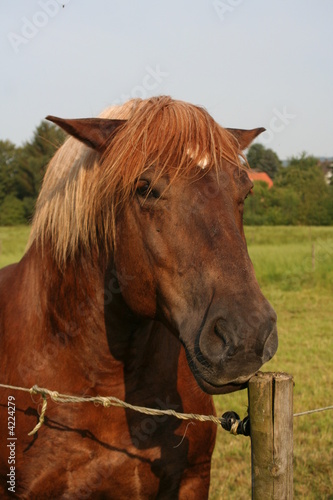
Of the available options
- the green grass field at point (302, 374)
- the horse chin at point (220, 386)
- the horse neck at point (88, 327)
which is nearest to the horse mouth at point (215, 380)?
the horse chin at point (220, 386)

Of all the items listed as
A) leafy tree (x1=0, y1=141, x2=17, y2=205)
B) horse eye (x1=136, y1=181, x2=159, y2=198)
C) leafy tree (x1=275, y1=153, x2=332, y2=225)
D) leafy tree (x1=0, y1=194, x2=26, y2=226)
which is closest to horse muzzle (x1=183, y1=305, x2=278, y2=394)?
horse eye (x1=136, y1=181, x2=159, y2=198)

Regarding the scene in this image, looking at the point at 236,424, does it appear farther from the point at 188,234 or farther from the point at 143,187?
the point at 143,187

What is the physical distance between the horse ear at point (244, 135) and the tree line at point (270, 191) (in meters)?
27.2

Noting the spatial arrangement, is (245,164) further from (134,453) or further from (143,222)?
(134,453)

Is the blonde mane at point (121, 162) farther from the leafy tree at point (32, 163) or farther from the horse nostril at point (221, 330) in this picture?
the leafy tree at point (32, 163)

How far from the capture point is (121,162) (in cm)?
201

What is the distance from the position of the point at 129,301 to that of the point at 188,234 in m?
0.43

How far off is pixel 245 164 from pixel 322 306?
10.1 metres

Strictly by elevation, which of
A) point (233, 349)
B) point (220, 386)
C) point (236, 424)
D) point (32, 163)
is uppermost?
point (32, 163)

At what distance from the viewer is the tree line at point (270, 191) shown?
35844 millimetres

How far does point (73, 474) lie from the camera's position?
220 centimetres

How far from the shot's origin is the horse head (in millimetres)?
1609

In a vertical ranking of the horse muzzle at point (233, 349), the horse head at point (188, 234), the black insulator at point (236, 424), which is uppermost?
the horse head at point (188, 234)

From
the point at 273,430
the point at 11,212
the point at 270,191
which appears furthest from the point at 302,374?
the point at 11,212
